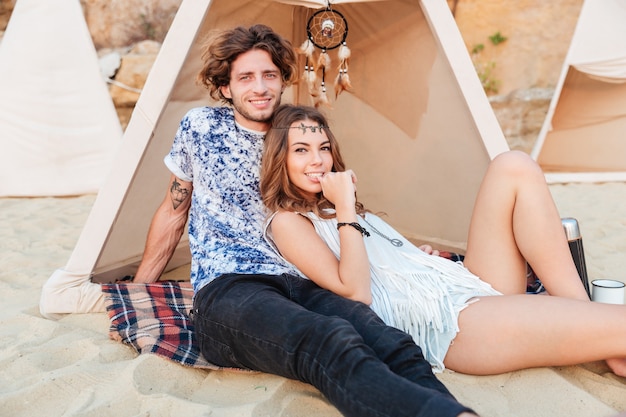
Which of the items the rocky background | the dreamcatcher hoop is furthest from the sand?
the rocky background

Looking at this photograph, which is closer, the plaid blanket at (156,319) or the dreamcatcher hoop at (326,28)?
the plaid blanket at (156,319)

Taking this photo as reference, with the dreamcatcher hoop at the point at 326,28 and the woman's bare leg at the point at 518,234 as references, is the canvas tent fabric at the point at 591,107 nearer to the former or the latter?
the dreamcatcher hoop at the point at 326,28

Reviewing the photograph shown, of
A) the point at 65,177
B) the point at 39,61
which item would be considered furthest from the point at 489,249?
the point at 39,61

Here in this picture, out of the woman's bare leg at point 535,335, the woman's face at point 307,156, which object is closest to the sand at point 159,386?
the woman's bare leg at point 535,335

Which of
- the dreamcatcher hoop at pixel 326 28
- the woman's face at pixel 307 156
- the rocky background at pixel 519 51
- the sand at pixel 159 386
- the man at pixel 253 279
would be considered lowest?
the sand at pixel 159 386

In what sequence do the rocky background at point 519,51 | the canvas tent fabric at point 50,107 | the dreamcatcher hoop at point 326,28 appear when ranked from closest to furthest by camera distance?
1. the dreamcatcher hoop at point 326,28
2. the canvas tent fabric at point 50,107
3. the rocky background at point 519,51

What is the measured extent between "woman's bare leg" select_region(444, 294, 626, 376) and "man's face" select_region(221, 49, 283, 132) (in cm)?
91

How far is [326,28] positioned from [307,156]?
2.26 ft

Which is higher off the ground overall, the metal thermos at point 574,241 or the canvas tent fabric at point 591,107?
the canvas tent fabric at point 591,107

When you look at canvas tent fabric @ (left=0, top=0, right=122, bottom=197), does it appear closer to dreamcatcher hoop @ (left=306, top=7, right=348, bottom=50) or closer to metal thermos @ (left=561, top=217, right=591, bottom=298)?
dreamcatcher hoop @ (left=306, top=7, right=348, bottom=50)

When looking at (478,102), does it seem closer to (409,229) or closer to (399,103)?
(399,103)

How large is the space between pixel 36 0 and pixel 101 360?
13.0ft

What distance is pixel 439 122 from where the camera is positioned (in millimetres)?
2510

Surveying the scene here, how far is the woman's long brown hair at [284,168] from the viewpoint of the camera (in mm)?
1854
